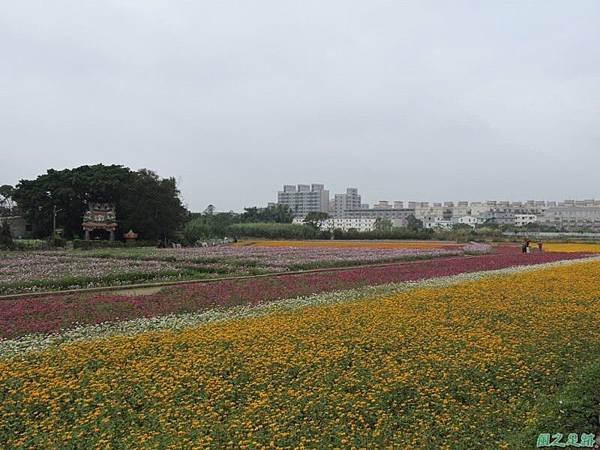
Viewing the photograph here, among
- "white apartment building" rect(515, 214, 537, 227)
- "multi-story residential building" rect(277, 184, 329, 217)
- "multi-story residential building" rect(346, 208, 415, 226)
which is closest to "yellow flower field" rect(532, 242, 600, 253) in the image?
"white apartment building" rect(515, 214, 537, 227)

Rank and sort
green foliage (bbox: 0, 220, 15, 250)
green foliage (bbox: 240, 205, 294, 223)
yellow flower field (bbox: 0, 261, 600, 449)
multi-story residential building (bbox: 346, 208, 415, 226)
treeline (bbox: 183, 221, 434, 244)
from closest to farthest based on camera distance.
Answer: yellow flower field (bbox: 0, 261, 600, 449) → green foliage (bbox: 0, 220, 15, 250) → treeline (bbox: 183, 221, 434, 244) → green foliage (bbox: 240, 205, 294, 223) → multi-story residential building (bbox: 346, 208, 415, 226)

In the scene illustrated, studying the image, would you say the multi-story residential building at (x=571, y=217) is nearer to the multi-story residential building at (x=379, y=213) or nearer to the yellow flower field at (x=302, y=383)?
the multi-story residential building at (x=379, y=213)

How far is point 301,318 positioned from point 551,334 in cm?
430

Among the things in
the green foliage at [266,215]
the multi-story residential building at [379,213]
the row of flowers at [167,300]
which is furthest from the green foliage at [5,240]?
the multi-story residential building at [379,213]

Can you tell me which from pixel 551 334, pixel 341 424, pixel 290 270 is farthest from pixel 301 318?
pixel 290 270

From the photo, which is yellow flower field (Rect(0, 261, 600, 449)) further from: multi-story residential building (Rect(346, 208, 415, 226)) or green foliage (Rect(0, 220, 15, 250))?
multi-story residential building (Rect(346, 208, 415, 226))

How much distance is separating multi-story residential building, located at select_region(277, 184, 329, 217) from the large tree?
412 feet

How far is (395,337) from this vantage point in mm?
8539

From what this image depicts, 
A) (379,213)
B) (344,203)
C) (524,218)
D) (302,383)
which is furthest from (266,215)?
(302,383)

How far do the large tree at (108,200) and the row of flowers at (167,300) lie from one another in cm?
3234

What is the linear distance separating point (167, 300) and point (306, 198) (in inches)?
6680

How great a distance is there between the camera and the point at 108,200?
172 feet

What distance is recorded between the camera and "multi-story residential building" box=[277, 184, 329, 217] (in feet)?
594

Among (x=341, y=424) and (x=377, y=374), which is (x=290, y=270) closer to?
(x=377, y=374)
